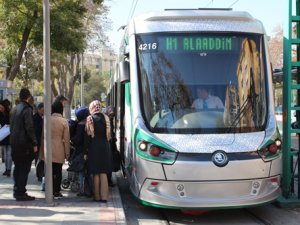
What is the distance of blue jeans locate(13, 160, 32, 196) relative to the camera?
768cm

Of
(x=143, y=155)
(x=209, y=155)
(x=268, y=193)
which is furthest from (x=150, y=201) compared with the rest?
(x=268, y=193)

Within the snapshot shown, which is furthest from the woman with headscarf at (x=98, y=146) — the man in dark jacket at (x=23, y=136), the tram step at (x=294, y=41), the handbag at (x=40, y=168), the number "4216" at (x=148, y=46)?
the tram step at (x=294, y=41)

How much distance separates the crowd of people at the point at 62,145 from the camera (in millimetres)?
7504

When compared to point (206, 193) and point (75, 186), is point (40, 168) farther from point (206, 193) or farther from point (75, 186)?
point (206, 193)

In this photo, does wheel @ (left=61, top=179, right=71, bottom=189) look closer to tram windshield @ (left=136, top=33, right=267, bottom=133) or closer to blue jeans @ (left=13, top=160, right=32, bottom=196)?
blue jeans @ (left=13, top=160, right=32, bottom=196)

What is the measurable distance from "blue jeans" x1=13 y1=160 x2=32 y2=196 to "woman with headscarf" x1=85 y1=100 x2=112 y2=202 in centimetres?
97

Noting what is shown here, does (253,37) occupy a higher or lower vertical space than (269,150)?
higher

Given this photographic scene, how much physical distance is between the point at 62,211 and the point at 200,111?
2.51 metres

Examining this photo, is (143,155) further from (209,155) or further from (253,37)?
(253,37)

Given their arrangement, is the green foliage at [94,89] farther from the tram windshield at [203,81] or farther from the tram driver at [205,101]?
the tram driver at [205,101]

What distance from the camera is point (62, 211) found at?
280 inches

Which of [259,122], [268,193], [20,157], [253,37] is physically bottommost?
[268,193]

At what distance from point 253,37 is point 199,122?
5.41 ft

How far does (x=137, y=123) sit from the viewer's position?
7117 millimetres
